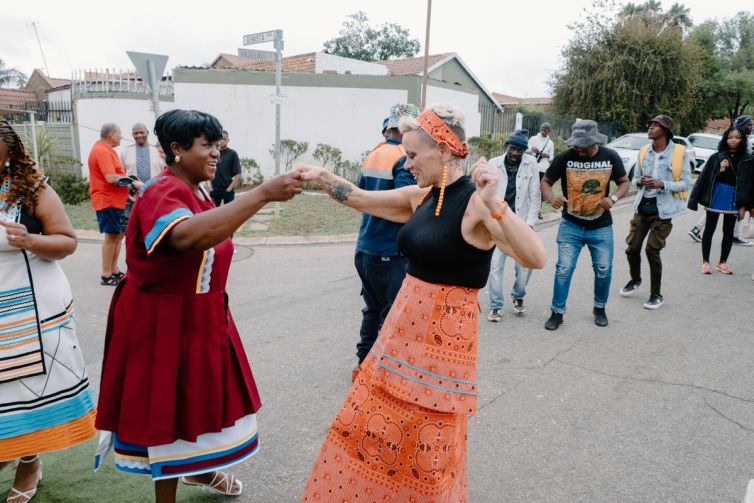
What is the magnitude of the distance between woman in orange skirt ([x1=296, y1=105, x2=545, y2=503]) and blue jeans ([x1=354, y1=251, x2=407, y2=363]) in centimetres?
150

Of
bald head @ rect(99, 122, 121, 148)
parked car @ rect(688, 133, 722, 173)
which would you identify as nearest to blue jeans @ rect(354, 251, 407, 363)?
bald head @ rect(99, 122, 121, 148)

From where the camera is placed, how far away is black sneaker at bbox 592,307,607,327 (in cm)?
572

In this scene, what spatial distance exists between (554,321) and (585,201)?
1174 millimetres

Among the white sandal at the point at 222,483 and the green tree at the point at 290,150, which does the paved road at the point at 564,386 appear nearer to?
the white sandal at the point at 222,483

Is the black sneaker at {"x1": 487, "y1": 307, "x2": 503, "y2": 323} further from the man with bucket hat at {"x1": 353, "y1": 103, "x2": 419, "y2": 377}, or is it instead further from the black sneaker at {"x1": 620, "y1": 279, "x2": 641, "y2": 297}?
the man with bucket hat at {"x1": 353, "y1": 103, "x2": 419, "y2": 377}

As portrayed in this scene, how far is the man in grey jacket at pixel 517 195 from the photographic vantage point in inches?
229

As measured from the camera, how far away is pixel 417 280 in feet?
7.94

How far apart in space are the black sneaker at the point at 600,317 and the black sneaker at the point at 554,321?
387mm

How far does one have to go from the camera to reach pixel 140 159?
7953 millimetres

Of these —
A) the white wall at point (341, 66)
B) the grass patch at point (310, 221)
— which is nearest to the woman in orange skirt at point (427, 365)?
the grass patch at point (310, 221)

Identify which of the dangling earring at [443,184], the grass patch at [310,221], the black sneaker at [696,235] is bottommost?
the grass patch at [310,221]

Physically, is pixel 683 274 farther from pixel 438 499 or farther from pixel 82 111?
pixel 82 111

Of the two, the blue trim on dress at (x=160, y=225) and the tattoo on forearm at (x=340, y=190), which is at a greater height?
Result: the tattoo on forearm at (x=340, y=190)

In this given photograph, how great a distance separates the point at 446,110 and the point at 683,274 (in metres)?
6.46
